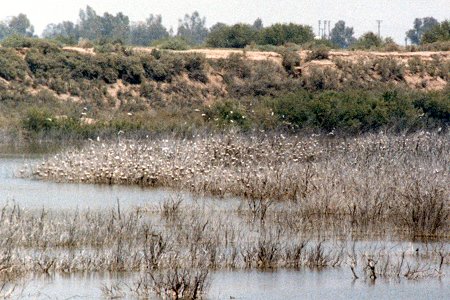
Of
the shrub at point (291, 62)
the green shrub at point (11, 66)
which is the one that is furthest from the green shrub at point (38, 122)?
the shrub at point (291, 62)

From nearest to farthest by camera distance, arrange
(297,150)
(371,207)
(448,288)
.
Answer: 1. (448,288)
2. (371,207)
3. (297,150)

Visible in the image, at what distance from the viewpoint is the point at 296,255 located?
1992 cm

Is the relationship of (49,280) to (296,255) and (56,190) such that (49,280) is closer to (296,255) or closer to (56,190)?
(296,255)

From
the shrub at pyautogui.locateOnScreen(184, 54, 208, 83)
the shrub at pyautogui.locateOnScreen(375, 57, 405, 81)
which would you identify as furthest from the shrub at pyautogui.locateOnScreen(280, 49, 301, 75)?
the shrub at pyautogui.locateOnScreen(184, 54, 208, 83)

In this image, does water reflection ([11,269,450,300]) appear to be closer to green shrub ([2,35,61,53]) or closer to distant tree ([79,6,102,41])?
green shrub ([2,35,61,53])

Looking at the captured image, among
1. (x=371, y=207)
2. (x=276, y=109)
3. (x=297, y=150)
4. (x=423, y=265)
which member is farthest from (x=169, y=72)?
(x=423, y=265)

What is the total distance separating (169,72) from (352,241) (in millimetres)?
53164

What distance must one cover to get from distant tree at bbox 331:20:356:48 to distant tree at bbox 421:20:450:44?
92258 mm

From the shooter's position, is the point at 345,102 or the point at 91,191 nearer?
the point at 91,191

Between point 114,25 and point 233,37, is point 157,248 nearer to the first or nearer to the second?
point 233,37

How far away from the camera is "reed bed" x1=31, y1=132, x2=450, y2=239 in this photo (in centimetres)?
2447

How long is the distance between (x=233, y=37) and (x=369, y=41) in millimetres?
12433

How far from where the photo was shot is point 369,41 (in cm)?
10144

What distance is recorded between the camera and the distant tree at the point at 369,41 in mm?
99438
